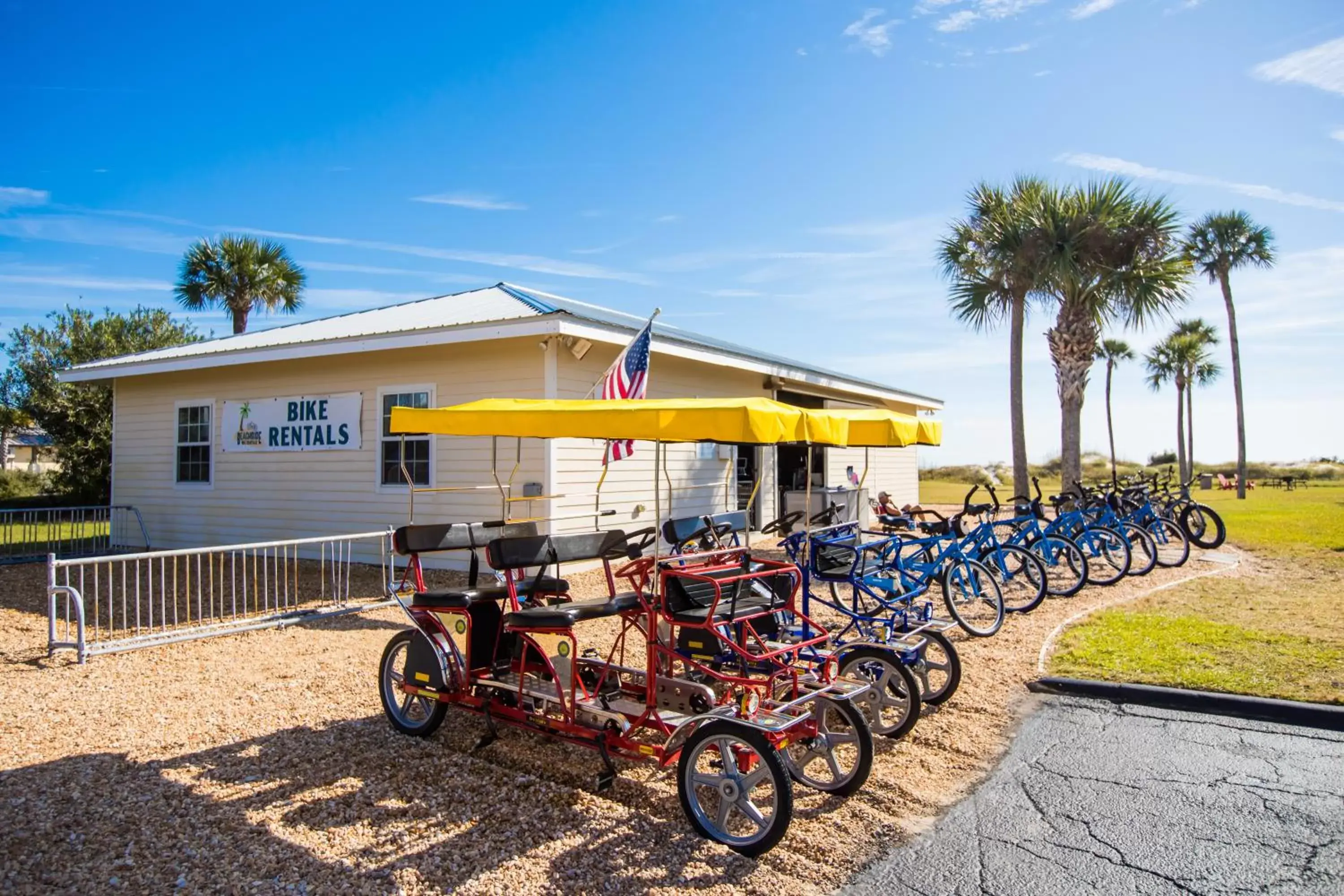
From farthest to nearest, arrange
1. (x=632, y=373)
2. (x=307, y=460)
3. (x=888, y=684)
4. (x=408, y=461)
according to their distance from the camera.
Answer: (x=307, y=460)
(x=408, y=461)
(x=632, y=373)
(x=888, y=684)

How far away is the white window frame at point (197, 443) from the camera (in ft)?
43.2

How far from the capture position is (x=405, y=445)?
36.4 ft

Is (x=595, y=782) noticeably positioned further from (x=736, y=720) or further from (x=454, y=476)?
(x=454, y=476)

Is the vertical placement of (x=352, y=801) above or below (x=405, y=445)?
below

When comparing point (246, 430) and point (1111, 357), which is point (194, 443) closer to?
point (246, 430)

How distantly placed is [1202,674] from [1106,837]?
8.91 feet

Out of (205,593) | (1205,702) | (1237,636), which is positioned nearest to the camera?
(1205,702)

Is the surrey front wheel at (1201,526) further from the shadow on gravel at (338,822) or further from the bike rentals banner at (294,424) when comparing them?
the bike rentals banner at (294,424)

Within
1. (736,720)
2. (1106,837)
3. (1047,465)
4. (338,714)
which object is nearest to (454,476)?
(338,714)

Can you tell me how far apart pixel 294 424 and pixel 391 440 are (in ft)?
6.56

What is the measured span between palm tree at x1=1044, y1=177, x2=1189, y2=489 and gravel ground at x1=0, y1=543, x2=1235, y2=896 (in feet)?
45.0

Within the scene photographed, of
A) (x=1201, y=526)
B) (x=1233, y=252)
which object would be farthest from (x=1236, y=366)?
(x=1201, y=526)

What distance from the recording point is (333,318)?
1445 cm

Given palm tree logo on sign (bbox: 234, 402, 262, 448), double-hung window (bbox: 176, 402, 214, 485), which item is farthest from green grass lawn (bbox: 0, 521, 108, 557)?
palm tree logo on sign (bbox: 234, 402, 262, 448)
